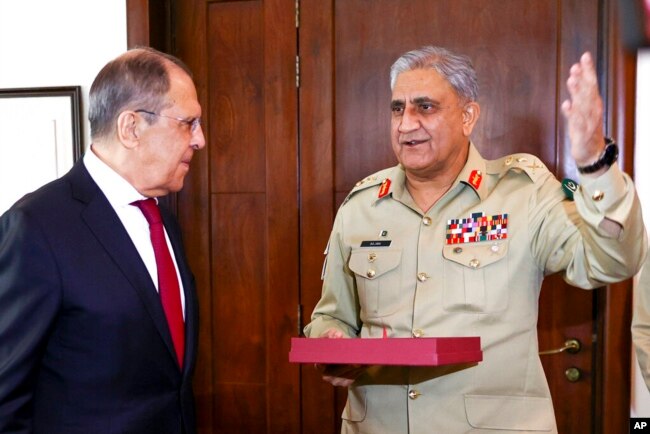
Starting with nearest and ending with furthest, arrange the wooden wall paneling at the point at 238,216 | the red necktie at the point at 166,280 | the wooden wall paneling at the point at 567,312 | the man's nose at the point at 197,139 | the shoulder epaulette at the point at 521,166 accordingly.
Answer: the red necktie at the point at 166,280, the man's nose at the point at 197,139, the shoulder epaulette at the point at 521,166, the wooden wall paneling at the point at 567,312, the wooden wall paneling at the point at 238,216

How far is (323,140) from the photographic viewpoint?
110 inches

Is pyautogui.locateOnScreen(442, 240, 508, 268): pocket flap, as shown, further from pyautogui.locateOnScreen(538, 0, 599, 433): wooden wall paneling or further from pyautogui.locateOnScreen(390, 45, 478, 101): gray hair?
pyautogui.locateOnScreen(538, 0, 599, 433): wooden wall paneling

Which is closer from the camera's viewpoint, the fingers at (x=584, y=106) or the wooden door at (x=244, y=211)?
the fingers at (x=584, y=106)

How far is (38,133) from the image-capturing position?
290 centimetres

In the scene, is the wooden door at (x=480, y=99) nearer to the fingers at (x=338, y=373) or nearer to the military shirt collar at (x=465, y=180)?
the military shirt collar at (x=465, y=180)

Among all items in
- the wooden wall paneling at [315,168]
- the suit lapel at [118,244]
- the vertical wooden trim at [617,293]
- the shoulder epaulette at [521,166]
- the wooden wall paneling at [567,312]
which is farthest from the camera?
the wooden wall paneling at [315,168]

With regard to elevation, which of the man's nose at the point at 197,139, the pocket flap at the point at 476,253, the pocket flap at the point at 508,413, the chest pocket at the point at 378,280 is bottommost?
the pocket flap at the point at 508,413

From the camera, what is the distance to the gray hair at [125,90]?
166 centimetres

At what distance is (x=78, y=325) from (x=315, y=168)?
1438 mm

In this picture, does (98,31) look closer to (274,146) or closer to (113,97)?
(274,146)

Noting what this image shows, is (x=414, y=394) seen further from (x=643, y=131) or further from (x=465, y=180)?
(x=643, y=131)

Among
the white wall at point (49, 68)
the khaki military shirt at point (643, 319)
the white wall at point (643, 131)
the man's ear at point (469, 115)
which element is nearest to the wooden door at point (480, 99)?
the white wall at point (643, 131)

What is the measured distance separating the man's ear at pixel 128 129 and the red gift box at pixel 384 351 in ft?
1.88

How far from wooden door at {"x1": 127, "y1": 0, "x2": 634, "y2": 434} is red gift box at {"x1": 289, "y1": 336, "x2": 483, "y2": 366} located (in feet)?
3.78
